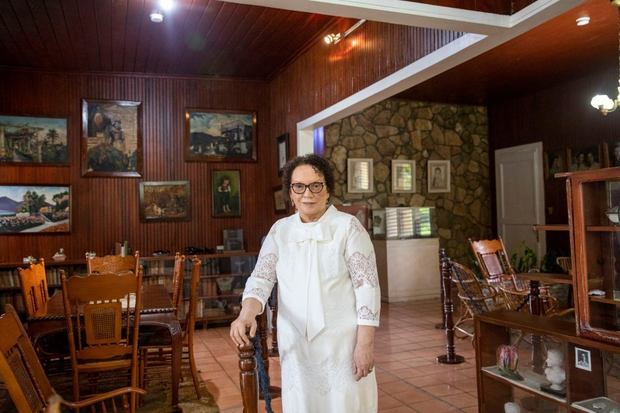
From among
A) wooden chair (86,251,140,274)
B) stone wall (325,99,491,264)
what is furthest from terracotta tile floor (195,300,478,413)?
stone wall (325,99,491,264)

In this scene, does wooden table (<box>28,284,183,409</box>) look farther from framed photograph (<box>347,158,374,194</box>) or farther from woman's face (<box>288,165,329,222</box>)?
framed photograph (<box>347,158,374,194</box>)

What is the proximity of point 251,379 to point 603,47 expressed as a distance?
6.16 metres

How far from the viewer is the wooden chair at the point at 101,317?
10.1ft

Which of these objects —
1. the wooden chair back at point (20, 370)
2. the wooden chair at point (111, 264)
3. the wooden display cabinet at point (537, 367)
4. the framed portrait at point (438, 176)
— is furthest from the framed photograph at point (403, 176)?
the wooden chair back at point (20, 370)

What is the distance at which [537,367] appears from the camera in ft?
8.68

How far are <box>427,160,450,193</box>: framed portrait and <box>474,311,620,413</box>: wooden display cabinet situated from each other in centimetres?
573

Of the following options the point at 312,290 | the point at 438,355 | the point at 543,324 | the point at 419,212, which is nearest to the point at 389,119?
the point at 419,212

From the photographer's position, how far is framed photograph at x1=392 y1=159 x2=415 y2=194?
823cm

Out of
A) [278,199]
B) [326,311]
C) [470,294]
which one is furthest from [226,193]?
[326,311]

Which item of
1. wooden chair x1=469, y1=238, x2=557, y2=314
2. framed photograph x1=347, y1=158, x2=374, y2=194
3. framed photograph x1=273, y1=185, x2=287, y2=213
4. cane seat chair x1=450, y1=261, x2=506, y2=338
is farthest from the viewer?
framed photograph x1=347, y1=158, x2=374, y2=194

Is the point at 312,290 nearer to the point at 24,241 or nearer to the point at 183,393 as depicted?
the point at 183,393

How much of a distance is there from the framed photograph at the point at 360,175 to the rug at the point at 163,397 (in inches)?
163

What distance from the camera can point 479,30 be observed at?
3.40 metres

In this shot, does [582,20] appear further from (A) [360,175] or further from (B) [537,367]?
(B) [537,367]
